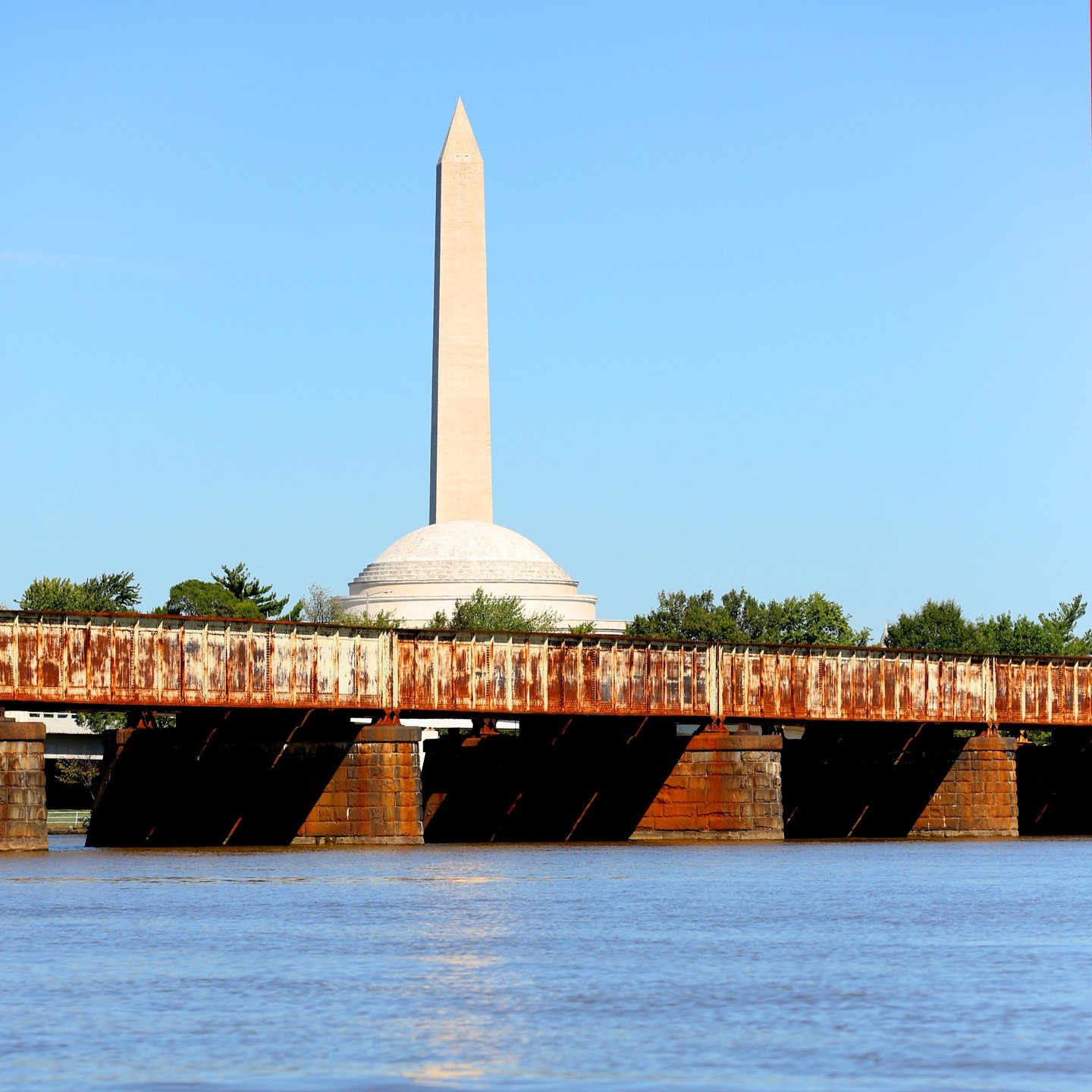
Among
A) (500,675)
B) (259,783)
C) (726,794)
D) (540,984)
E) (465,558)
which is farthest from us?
(465,558)

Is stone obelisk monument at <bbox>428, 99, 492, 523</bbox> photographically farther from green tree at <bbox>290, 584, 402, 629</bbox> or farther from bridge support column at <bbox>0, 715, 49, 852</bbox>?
bridge support column at <bbox>0, 715, 49, 852</bbox>

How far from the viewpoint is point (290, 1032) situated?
17.7 metres

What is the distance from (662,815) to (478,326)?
71.0 metres

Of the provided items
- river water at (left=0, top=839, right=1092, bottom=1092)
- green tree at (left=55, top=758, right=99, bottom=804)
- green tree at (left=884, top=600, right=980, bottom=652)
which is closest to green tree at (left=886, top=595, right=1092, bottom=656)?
green tree at (left=884, top=600, right=980, bottom=652)

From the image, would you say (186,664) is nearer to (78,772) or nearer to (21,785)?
(21,785)

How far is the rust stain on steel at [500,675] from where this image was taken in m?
53.5

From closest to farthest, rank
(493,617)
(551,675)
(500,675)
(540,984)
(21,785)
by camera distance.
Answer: (540,984), (21,785), (500,675), (551,675), (493,617)

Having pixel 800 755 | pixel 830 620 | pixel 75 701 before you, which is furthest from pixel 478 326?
pixel 75 701

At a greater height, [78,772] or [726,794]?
[78,772]

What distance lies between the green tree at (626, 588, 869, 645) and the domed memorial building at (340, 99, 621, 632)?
19.5ft

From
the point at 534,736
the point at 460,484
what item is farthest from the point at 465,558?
the point at 534,736

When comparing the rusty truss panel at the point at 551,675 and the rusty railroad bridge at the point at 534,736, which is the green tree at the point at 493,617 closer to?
the rusty railroad bridge at the point at 534,736

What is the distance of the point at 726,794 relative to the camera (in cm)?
6294

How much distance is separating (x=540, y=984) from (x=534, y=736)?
45120 mm
